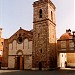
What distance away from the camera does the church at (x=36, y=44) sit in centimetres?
3006

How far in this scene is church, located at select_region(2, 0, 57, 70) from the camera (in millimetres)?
30062

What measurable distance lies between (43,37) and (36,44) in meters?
1.72

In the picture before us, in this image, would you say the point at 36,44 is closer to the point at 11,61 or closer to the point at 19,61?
the point at 19,61

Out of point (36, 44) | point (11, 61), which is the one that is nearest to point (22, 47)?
point (36, 44)

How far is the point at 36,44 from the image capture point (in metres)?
30.9

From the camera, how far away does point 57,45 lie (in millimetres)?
31734

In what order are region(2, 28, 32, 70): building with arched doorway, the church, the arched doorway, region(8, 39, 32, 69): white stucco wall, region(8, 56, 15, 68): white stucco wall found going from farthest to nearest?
region(8, 56, 15, 68): white stucco wall < the arched doorway < region(2, 28, 32, 70): building with arched doorway < region(8, 39, 32, 69): white stucco wall < the church

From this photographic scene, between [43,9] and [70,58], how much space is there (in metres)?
16.7

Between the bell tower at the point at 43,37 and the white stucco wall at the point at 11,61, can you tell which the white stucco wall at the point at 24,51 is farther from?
the bell tower at the point at 43,37

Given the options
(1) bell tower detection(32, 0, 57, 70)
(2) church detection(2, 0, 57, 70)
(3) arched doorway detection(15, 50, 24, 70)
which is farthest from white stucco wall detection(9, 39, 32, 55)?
(1) bell tower detection(32, 0, 57, 70)

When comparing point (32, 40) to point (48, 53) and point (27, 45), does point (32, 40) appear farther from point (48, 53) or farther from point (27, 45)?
point (48, 53)

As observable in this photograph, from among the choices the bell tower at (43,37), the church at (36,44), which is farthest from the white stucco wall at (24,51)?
the bell tower at (43,37)

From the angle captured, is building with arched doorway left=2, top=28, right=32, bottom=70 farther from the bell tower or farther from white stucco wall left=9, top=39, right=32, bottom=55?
the bell tower

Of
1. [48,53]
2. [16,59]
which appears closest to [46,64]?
[48,53]
